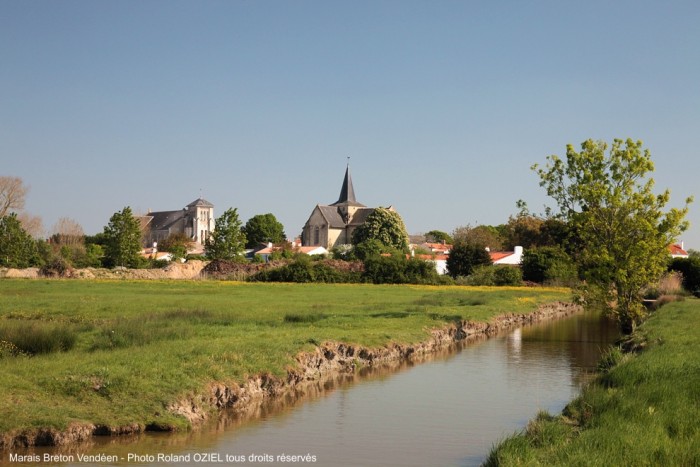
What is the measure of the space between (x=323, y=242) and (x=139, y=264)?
65662 millimetres

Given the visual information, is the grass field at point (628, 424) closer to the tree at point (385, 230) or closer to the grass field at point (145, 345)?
the grass field at point (145, 345)

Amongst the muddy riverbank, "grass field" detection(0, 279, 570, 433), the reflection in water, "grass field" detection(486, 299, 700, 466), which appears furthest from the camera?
"grass field" detection(0, 279, 570, 433)

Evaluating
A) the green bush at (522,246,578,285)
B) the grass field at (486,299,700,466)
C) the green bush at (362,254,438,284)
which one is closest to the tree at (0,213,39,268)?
the green bush at (362,254,438,284)

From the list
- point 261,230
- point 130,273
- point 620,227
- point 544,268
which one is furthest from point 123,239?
point 261,230

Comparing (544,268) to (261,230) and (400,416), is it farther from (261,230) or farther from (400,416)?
(261,230)

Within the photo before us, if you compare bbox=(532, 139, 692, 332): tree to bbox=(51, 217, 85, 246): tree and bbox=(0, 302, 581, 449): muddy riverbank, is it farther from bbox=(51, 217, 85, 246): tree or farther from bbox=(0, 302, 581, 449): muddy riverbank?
bbox=(51, 217, 85, 246): tree

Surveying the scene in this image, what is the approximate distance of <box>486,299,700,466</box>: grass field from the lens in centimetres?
1083

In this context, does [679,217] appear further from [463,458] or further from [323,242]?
[323,242]

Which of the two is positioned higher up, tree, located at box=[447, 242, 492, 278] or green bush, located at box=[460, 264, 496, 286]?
tree, located at box=[447, 242, 492, 278]

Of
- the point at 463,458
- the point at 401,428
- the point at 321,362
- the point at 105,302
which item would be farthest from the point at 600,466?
the point at 105,302

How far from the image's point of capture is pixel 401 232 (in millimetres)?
115062

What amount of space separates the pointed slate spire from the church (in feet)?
0.77

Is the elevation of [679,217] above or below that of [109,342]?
above

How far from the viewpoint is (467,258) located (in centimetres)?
8375
